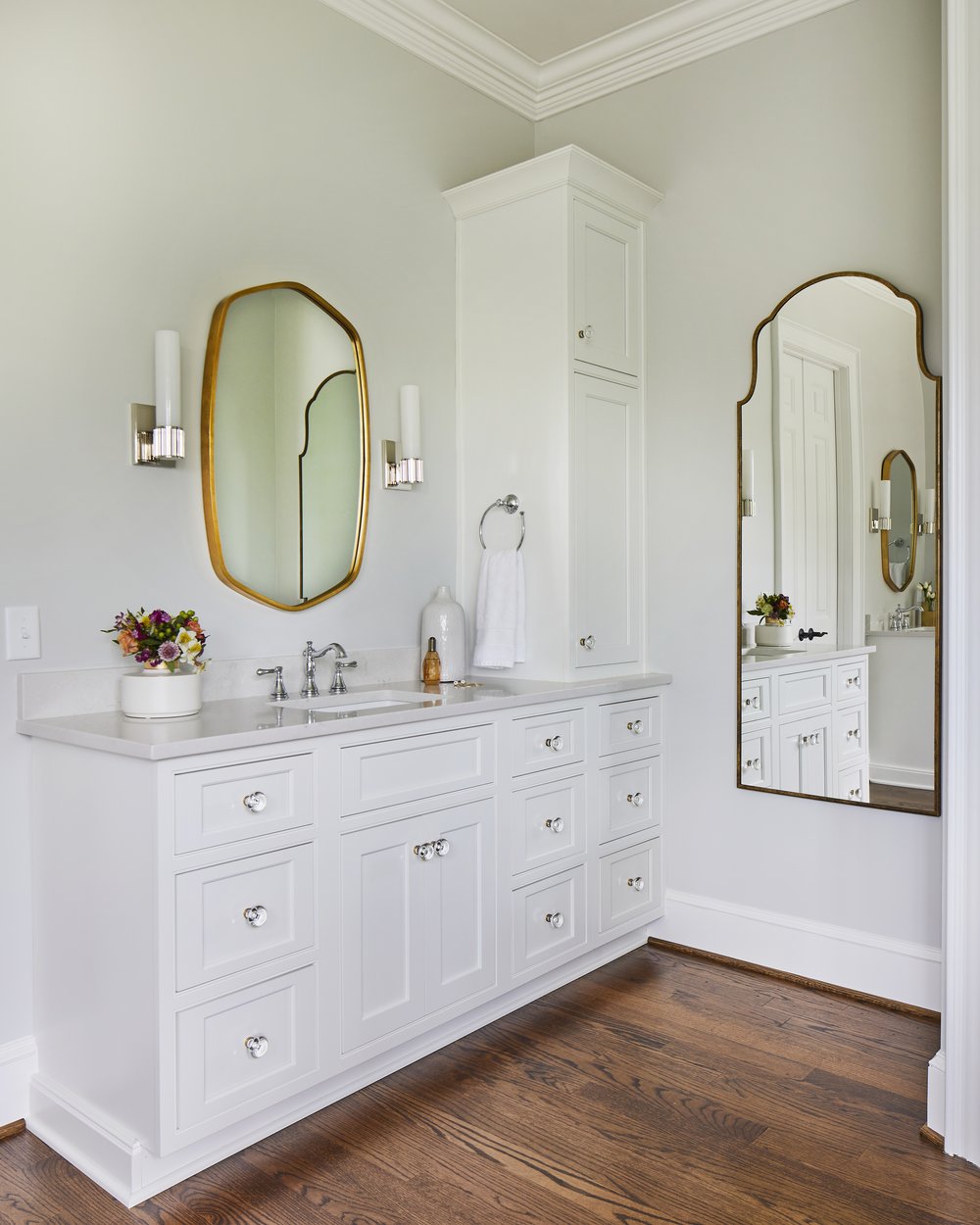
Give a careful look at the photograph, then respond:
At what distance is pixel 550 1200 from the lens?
184cm

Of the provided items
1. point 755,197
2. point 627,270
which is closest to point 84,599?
point 627,270

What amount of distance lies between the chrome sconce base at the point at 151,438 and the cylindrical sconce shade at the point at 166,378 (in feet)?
0.08

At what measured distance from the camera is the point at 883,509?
8.82 ft

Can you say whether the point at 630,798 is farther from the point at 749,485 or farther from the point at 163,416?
the point at 163,416

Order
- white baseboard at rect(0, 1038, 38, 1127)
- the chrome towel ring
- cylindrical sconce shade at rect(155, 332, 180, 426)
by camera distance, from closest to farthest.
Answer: white baseboard at rect(0, 1038, 38, 1127)
cylindrical sconce shade at rect(155, 332, 180, 426)
the chrome towel ring

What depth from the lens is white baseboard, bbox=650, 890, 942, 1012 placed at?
2.68 m

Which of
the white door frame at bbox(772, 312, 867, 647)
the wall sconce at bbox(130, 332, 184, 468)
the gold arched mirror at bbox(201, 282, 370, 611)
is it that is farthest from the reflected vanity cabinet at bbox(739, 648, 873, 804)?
the wall sconce at bbox(130, 332, 184, 468)

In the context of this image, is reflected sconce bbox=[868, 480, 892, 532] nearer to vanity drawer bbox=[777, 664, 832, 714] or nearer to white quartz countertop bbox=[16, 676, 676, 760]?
vanity drawer bbox=[777, 664, 832, 714]

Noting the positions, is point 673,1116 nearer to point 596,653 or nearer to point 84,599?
point 596,653

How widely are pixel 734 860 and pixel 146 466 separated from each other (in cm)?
209

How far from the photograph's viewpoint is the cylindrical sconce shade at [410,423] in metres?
2.90

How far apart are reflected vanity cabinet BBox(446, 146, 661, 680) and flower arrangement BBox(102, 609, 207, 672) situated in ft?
3.80

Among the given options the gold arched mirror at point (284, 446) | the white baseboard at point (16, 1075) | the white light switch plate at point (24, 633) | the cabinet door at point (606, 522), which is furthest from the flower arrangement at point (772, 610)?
the white baseboard at point (16, 1075)

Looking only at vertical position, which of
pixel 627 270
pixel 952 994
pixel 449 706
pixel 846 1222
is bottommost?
pixel 846 1222
